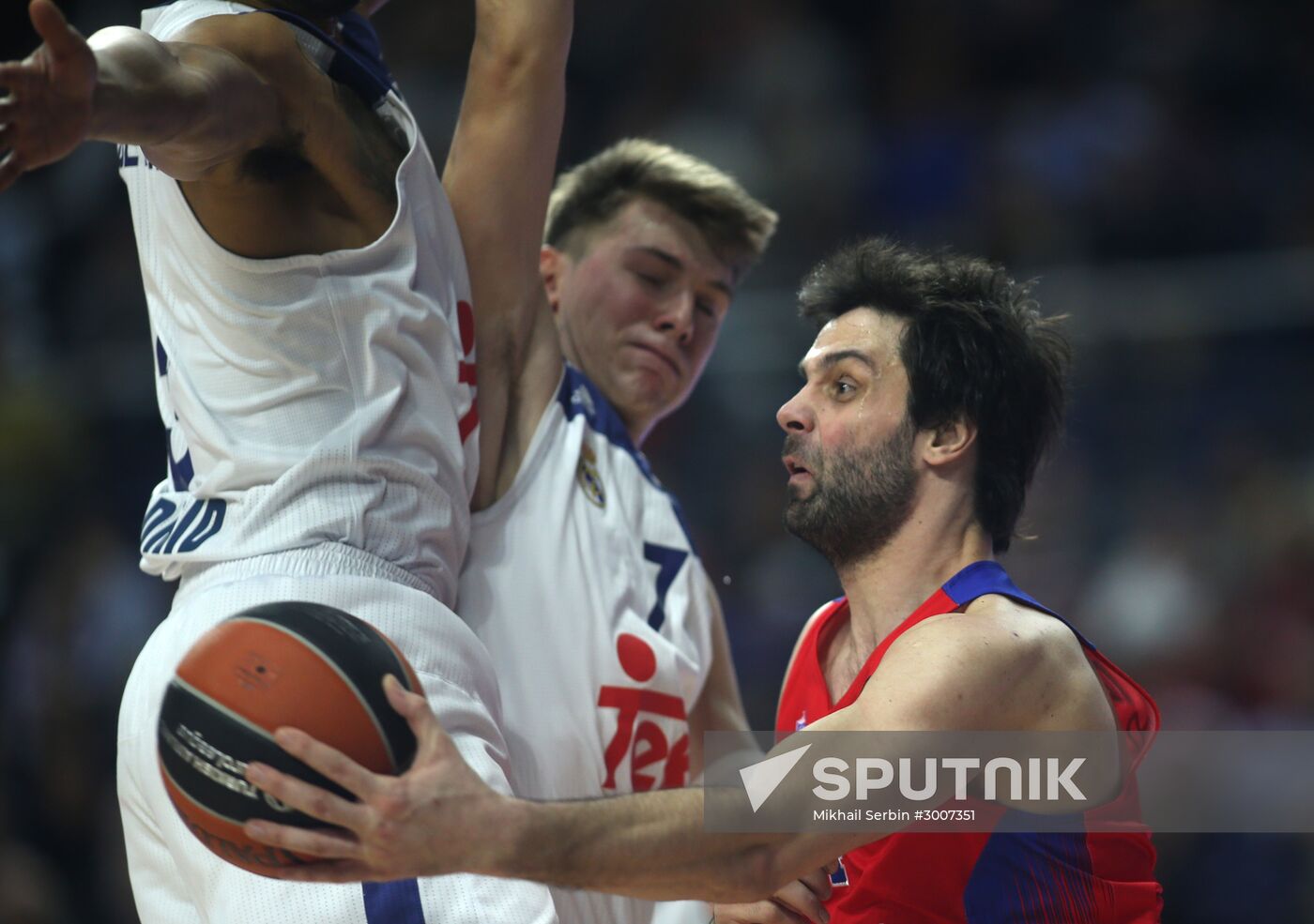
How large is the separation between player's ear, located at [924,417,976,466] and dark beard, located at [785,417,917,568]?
4 cm

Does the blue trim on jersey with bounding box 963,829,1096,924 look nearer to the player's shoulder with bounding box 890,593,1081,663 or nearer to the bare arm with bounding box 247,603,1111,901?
the bare arm with bounding box 247,603,1111,901

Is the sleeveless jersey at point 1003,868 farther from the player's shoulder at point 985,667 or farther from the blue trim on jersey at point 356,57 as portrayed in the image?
the blue trim on jersey at point 356,57

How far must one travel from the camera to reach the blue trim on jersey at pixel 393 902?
2.70 m

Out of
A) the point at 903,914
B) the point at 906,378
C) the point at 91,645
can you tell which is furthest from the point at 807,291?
the point at 91,645

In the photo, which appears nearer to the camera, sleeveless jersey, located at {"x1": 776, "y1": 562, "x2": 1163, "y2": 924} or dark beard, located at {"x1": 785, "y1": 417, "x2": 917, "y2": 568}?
sleeveless jersey, located at {"x1": 776, "y1": 562, "x2": 1163, "y2": 924}

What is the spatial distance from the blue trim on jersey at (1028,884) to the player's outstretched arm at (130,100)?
1978 mm

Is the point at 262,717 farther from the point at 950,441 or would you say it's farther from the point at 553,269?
the point at 553,269

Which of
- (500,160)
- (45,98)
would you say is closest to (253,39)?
(45,98)

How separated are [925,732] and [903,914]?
1.61ft

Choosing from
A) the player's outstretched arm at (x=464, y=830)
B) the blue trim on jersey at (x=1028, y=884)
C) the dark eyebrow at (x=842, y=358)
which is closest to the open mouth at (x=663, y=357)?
the dark eyebrow at (x=842, y=358)

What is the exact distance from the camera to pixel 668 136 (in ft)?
31.0

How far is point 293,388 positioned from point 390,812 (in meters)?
1.02

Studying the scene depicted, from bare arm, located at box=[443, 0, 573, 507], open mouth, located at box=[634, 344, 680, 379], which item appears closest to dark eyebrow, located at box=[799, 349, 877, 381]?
bare arm, located at box=[443, 0, 573, 507]

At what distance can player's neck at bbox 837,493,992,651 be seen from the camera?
10.9 ft
